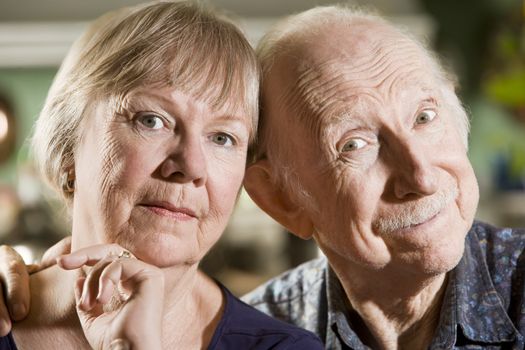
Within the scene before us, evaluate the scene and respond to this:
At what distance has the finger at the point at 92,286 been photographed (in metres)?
1.26

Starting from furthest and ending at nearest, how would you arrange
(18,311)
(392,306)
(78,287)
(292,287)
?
(292,287) → (392,306) → (18,311) → (78,287)

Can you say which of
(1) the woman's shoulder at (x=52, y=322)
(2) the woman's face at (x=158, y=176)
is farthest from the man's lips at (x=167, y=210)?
(1) the woman's shoulder at (x=52, y=322)

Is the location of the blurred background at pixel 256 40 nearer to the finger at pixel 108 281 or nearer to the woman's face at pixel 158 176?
the woman's face at pixel 158 176

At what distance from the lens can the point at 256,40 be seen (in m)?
5.35

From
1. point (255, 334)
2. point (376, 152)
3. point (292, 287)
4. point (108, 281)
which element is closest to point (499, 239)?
point (376, 152)

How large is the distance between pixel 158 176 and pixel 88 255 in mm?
194

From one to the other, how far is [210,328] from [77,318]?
10.6 inches

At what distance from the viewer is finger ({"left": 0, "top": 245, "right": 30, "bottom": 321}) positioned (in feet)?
4.73

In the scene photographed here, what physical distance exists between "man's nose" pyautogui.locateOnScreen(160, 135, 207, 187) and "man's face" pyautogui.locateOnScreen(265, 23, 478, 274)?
0.33 meters

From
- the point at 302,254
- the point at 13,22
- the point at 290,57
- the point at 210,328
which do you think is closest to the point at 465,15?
the point at 302,254

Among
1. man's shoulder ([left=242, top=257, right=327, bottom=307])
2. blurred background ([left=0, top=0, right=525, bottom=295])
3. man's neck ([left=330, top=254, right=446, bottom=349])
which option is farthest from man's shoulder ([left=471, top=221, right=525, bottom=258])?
blurred background ([left=0, top=0, right=525, bottom=295])

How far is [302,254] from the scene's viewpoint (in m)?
5.08

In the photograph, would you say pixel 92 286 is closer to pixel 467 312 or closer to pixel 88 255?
pixel 88 255

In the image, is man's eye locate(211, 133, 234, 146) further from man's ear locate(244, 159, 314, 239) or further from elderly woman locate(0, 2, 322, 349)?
man's ear locate(244, 159, 314, 239)
